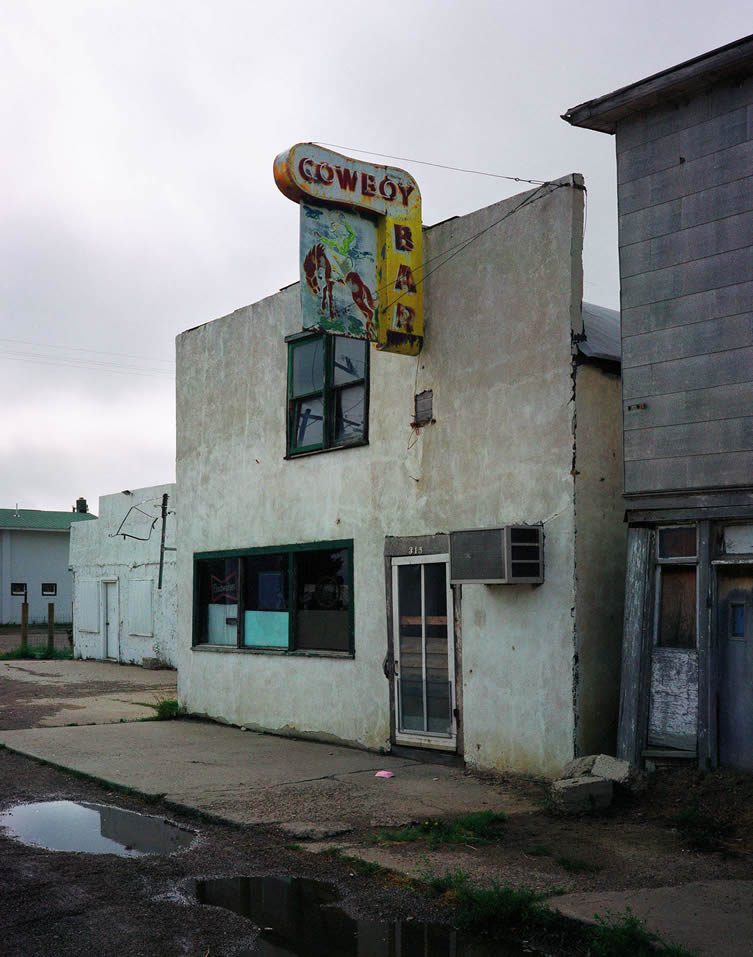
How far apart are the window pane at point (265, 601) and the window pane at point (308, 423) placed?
154 cm

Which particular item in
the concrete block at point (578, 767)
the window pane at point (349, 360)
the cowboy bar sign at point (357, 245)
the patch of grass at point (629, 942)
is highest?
the cowboy bar sign at point (357, 245)

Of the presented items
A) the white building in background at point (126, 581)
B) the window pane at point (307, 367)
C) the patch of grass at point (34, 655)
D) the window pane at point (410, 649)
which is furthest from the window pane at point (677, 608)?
the patch of grass at point (34, 655)

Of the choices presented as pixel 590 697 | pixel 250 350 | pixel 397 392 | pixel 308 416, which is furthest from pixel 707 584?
pixel 250 350

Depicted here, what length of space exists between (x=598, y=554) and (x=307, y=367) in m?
5.02

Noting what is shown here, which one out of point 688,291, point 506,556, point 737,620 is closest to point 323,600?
point 506,556

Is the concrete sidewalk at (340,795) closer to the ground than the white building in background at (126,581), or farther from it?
closer to the ground

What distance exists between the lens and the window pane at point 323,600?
11820 mm

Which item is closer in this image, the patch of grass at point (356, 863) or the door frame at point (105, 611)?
the patch of grass at point (356, 863)

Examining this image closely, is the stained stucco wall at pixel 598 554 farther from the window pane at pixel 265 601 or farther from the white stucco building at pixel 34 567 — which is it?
the white stucco building at pixel 34 567

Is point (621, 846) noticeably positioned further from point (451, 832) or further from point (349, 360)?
point (349, 360)

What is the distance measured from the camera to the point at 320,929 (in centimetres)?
564

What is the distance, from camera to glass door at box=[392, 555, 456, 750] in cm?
1027

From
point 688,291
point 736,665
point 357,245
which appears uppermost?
point 357,245

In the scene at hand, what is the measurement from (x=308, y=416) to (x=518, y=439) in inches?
148
